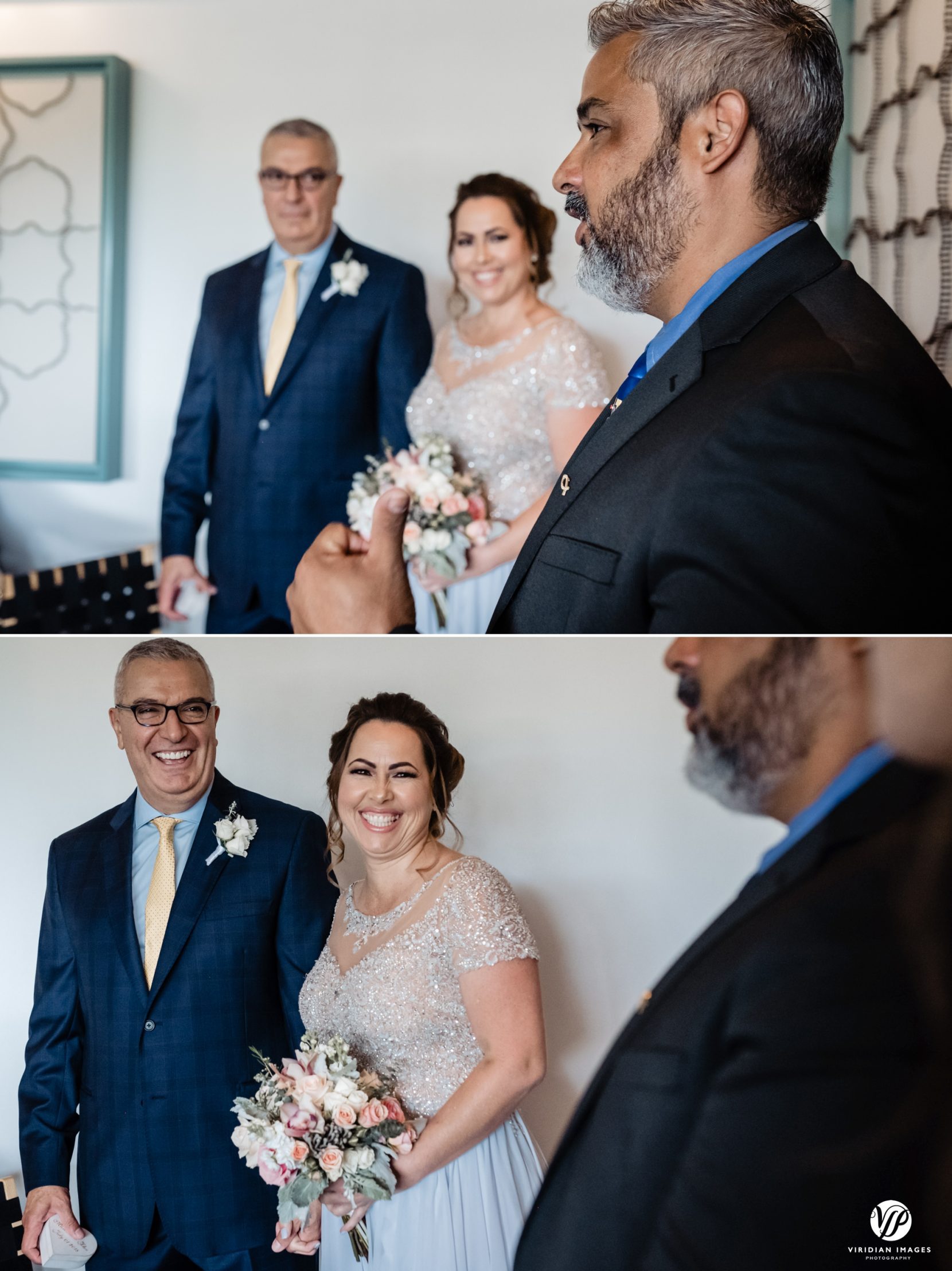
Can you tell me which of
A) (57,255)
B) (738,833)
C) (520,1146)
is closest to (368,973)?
(520,1146)

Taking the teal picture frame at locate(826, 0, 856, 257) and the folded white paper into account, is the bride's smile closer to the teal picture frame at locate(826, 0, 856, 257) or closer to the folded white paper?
the folded white paper

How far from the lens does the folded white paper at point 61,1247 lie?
0.98 meters

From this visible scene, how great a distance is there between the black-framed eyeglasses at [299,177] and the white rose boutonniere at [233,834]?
0.95 metres

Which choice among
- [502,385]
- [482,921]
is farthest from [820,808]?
[502,385]

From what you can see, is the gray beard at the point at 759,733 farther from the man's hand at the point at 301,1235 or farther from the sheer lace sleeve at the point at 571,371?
the sheer lace sleeve at the point at 571,371

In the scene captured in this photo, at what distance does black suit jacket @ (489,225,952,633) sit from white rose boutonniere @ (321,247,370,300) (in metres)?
0.65

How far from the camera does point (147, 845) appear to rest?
0.97m

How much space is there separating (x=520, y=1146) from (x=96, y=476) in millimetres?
1110

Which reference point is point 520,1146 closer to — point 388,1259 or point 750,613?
point 388,1259

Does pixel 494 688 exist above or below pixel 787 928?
above

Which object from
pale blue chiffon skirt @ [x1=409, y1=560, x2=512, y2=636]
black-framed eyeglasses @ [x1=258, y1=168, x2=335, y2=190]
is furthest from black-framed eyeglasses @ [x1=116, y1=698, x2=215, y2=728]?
black-framed eyeglasses @ [x1=258, y1=168, x2=335, y2=190]

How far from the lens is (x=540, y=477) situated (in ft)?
4.82

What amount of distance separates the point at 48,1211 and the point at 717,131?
1.06 meters

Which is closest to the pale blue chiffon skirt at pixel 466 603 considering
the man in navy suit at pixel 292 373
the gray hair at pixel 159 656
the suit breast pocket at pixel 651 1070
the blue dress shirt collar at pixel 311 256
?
the man in navy suit at pixel 292 373
